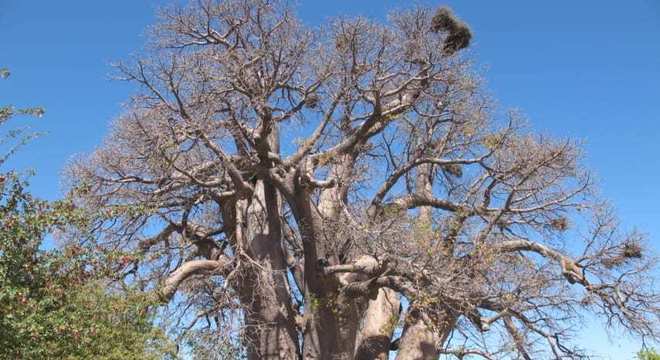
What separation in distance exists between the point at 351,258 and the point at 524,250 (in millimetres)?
3089

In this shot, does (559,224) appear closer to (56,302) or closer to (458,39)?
(458,39)

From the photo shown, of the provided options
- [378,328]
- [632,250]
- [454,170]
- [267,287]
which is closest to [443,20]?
[454,170]

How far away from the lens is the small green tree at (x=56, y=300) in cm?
605

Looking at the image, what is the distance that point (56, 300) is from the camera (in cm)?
668

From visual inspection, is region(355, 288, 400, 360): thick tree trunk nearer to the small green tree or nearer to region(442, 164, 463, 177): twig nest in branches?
region(442, 164, 463, 177): twig nest in branches

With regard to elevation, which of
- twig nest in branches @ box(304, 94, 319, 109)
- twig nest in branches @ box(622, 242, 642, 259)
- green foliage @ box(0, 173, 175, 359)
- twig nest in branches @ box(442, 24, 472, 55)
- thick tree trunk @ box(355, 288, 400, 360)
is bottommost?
green foliage @ box(0, 173, 175, 359)

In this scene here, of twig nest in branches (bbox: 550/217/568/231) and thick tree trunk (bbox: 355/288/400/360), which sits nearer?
thick tree trunk (bbox: 355/288/400/360)

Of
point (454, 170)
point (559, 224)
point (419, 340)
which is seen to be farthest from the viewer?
point (454, 170)

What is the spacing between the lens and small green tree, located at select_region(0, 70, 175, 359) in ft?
19.8

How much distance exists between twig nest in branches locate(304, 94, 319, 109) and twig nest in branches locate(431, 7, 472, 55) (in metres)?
2.73

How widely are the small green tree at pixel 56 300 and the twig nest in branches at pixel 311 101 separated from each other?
4803mm

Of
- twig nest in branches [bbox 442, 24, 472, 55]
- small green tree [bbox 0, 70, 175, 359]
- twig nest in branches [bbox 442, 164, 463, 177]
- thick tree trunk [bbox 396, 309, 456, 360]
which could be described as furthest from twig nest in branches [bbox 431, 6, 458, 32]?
small green tree [bbox 0, 70, 175, 359]

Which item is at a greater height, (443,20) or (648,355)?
(443,20)

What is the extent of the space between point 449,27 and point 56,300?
28.3ft
